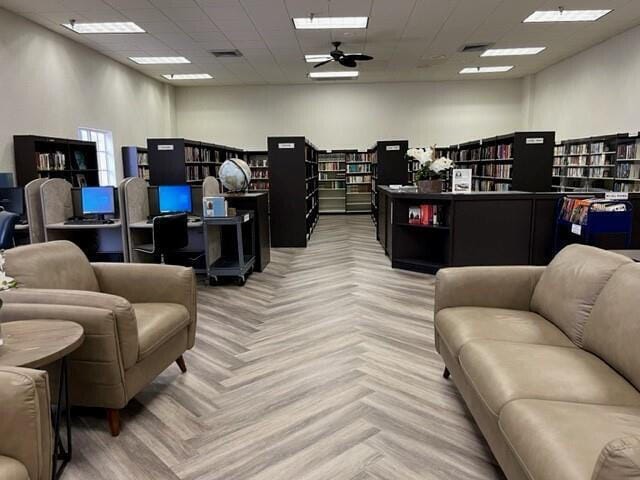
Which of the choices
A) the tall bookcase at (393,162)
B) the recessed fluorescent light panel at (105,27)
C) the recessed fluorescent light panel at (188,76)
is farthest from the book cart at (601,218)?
the recessed fluorescent light panel at (188,76)

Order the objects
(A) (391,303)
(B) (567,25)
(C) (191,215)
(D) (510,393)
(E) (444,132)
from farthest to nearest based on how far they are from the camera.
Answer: (E) (444,132) → (B) (567,25) → (C) (191,215) → (A) (391,303) → (D) (510,393)

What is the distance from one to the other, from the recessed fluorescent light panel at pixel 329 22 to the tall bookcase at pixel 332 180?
557cm

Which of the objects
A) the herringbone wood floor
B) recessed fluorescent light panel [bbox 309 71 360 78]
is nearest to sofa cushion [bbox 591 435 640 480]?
the herringbone wood floor


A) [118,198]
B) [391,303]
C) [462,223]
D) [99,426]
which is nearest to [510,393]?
[99,426]

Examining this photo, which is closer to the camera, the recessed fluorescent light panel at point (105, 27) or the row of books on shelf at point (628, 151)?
the recessed fluorescent light panel at point (105, 27)

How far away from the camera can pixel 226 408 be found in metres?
2.59

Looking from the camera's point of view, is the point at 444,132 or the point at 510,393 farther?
the point at 444,132

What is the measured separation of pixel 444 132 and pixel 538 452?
12.4 meters

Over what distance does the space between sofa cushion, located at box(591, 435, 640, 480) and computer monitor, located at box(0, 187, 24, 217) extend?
6.28 meters

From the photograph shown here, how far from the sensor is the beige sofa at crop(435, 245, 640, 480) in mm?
1357

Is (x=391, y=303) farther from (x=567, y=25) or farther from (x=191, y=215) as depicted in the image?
(x=567, y=25)

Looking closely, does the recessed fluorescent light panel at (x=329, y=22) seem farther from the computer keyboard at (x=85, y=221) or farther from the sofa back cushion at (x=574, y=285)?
the sofa back cushion at (x=574, y=285)

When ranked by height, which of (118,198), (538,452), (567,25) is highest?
(567,25)

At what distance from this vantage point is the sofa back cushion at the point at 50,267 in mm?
2422
